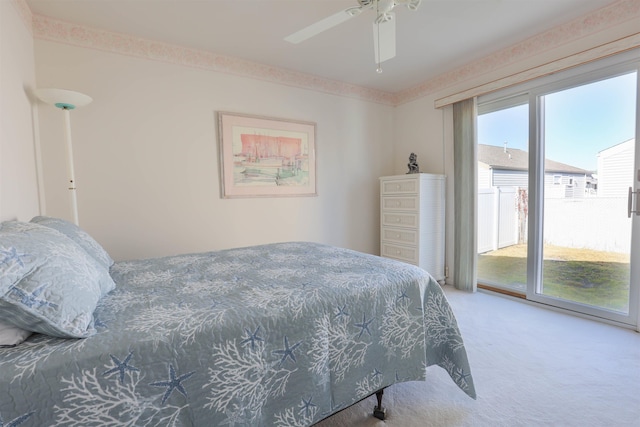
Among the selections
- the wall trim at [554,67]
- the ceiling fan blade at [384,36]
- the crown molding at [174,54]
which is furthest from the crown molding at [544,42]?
the ceiling fan blade at [384,36]

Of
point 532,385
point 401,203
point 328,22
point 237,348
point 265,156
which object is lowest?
point 532,385

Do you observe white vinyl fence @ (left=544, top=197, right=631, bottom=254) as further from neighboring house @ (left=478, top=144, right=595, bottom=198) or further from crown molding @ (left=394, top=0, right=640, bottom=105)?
crown molding @ (left=394, top=0, right=640, bottom=105)

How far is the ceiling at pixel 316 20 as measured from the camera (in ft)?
6.97

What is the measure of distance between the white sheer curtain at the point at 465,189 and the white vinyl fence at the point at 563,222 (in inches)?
6.4

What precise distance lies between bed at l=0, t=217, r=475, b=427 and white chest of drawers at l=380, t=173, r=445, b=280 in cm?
174

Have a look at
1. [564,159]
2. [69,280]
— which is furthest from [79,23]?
[564,159]

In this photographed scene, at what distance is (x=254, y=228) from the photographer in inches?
125

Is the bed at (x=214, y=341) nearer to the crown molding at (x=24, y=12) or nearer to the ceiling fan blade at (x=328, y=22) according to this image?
the ceiling fan blade at (x=328, y=22)

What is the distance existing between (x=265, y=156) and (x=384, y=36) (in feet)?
5.53

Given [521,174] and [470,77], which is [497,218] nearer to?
[521,174]

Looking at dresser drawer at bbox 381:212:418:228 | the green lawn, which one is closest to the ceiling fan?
dresser drawer at bbox 381:212:418:228

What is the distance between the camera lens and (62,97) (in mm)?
1925

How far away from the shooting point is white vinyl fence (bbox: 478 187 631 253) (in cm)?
238

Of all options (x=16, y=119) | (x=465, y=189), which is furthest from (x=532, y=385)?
(x=16, y=119)
